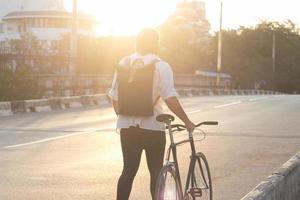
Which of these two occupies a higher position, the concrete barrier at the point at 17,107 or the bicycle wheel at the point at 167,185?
the bicycle wheel at the point at 167,185

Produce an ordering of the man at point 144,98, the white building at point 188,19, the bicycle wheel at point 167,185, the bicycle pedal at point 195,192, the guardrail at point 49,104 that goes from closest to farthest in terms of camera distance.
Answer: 1. the bicycle wheel at point 167,185
2. the man at point 144,98
3. the bicycle pedal at point 195,192
4. the guardrail at point 49,104
5. the white building at point 188,19

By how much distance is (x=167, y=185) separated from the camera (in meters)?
6.61

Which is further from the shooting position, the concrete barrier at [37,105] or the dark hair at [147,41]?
the concrete barrier at [37,105]

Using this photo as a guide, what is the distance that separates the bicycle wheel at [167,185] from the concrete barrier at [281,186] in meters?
0.77

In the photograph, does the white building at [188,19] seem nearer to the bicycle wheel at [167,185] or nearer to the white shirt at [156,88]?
the white shirt at [156,88]

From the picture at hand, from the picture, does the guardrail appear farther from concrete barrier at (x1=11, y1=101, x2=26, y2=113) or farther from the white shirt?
the white shirt

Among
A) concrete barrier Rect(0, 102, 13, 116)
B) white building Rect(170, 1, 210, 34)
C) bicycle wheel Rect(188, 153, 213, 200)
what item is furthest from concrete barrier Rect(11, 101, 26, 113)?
white building Rect(170, 1, 210, 34)

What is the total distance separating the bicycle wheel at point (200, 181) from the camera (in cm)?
697

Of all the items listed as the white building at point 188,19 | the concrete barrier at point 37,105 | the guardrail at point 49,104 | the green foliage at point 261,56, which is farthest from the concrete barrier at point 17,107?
the white building at point 188,19

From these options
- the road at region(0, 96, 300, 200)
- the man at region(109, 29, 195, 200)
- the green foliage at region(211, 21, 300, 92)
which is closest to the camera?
the man at region(109, 29, 195, 200)

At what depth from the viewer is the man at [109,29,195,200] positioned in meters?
6.72

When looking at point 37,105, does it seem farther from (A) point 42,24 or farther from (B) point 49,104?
(A) point 42,24

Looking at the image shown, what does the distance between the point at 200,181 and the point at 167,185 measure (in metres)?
0.70

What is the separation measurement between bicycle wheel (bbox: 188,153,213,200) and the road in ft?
6.08
